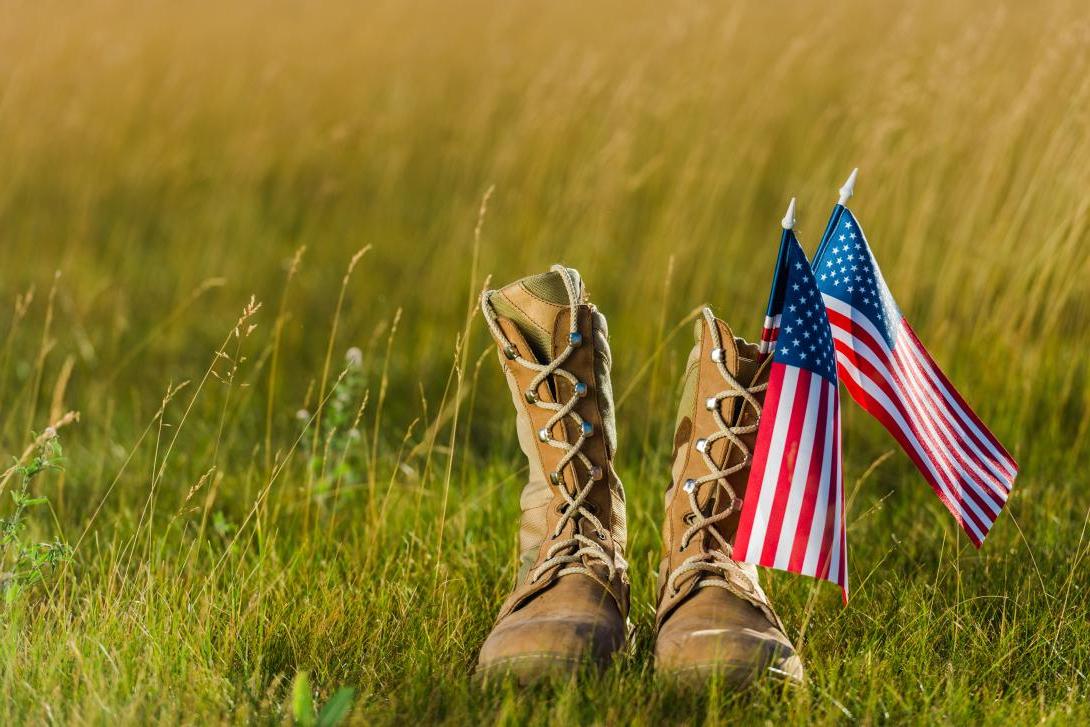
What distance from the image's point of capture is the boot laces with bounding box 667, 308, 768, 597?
7.54ft

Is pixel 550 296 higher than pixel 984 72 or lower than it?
lower

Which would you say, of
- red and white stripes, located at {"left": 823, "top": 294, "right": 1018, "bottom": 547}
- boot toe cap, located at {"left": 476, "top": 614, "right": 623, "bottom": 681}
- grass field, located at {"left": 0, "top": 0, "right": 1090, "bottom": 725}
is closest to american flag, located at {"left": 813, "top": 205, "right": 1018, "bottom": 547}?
red and white stripes, located at {"left": 823, "top": 294, "right": 1018, "bottom": 547}

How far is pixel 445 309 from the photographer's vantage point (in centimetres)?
450

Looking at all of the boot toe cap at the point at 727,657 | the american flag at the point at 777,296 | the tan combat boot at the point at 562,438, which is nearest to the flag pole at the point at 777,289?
the american flag at the point at 777,296

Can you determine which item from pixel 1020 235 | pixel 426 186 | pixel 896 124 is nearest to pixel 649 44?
pixel 426 186

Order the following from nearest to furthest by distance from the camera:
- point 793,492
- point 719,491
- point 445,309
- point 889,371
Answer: point 793,492, point 889,371, point 719,491, point 445,309

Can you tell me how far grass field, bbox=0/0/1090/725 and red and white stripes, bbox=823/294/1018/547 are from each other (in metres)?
0.28

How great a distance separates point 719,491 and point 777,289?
1.58 ft

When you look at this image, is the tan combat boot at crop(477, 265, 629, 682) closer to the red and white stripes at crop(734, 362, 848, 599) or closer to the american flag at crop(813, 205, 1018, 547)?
the red and white stripes at crop(734, 362, 848, 599)

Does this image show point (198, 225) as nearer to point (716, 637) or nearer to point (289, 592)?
point (289, 592)

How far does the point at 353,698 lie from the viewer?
6.77 feet

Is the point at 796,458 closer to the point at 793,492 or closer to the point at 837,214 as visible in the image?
the point at 793,492

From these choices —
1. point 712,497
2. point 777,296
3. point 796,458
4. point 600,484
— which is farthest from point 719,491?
point 777,296

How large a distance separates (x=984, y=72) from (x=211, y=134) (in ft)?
12.9
